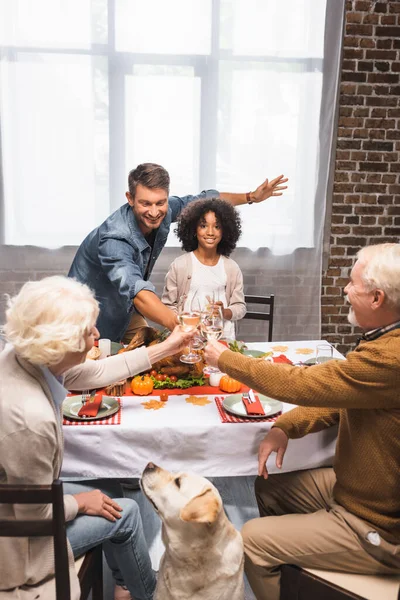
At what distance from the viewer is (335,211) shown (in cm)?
464

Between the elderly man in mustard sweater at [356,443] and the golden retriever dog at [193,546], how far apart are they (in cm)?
26

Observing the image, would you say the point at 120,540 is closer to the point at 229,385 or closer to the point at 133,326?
the point at 229,385

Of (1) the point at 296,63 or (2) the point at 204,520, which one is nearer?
(2) the point at 204,520

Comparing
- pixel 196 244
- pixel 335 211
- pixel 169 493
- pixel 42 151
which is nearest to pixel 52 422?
pixel 169 493

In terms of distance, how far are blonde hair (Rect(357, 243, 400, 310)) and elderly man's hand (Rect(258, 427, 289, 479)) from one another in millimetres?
609

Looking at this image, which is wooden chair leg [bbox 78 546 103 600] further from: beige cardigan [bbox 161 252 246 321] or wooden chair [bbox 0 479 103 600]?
beige cardigan [bbox 161 252 246 321]

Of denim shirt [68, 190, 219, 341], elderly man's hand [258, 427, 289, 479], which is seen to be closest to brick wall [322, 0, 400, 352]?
denim shirt [68, 190, 219, 341]

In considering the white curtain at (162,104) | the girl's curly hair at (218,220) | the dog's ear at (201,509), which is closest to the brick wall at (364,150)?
the white curtain at (162,104)

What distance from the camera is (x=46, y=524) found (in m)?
1.32

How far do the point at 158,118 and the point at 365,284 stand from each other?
3.08 meters

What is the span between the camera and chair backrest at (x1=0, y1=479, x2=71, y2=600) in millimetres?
1260

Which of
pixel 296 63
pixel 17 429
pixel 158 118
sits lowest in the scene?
pixel 17 429

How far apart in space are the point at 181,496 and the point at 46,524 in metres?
0.35

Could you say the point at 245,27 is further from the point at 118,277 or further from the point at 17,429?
the point at 17,429
